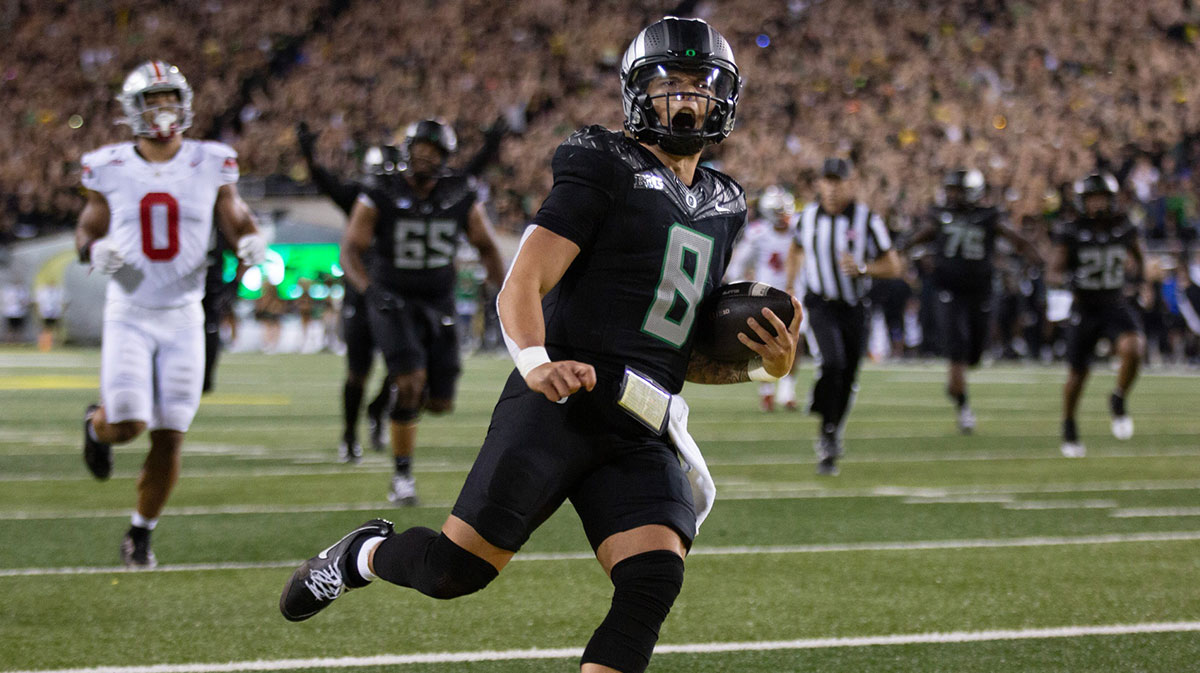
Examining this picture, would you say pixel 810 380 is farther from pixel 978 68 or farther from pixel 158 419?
pixel 158 419

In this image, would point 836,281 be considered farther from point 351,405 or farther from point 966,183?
point 351,405

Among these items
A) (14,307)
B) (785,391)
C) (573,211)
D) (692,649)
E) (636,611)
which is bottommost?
(14,307)

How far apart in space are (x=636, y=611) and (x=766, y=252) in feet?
36.1

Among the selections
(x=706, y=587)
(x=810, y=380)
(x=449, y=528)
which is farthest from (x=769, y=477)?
(x=810, y=380)

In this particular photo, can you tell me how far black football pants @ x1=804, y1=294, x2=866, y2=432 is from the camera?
8.27m

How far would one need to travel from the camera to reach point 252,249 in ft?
16.7

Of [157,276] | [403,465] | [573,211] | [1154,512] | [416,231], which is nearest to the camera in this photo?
[573,211]

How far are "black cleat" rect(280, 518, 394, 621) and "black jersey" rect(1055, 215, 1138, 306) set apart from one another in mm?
7208

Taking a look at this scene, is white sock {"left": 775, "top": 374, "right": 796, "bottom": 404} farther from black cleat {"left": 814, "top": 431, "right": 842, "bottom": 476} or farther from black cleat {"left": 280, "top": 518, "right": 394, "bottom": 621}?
black cleat {"left": 280, "top": 518, "right": 394, "bottom": 621}

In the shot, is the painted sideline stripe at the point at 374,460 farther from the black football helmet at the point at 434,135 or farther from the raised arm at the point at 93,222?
the raised arm at the point at 93,222

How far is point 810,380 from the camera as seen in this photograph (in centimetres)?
1759

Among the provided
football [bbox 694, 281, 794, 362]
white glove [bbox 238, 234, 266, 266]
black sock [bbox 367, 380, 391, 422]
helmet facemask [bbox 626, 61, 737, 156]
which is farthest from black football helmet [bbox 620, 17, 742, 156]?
black sock [bbox 367, 380, 391, 422]

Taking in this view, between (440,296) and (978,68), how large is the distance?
19873mm

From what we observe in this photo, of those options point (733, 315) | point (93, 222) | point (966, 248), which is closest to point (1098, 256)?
point (966, 248)
